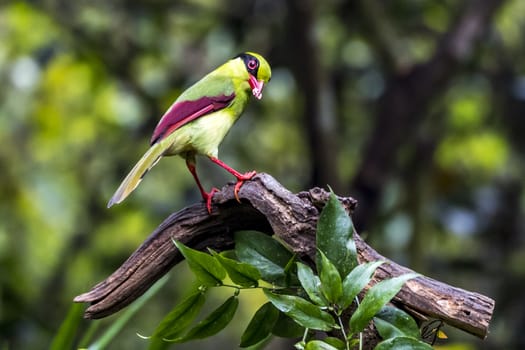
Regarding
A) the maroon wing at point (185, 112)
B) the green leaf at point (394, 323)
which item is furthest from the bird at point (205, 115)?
the green leaf at point (394, 323)

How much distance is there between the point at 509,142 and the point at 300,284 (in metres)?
3.57

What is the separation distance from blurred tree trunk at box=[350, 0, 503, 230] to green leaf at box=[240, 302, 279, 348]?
97.1 inches

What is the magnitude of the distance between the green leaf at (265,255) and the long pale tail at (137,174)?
31 centimetres

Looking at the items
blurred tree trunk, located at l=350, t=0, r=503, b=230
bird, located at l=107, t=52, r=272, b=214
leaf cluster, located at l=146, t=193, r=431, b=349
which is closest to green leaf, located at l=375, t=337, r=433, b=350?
leaf cluster, located at l=146, t=193, r=431, b=349

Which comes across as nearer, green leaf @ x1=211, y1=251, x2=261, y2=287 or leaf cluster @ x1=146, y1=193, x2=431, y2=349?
leaf cluster @ x1=146, y1=193, x2=431, y2=349

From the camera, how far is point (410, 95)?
3996 millimetres

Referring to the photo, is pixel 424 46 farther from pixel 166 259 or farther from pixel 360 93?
pixel 166 259

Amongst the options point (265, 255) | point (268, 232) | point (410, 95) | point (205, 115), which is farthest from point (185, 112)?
point (410, 95)

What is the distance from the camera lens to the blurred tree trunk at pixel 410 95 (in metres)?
3.96

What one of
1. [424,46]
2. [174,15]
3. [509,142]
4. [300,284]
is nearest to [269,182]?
[300,284]

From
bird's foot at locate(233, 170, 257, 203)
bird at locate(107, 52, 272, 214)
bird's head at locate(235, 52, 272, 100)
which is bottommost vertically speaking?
bird's foot at locate(233, 170, 257, 203)

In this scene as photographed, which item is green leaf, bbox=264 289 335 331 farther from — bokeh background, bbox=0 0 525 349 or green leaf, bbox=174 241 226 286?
bokeh background, bbox=0 0 525 349

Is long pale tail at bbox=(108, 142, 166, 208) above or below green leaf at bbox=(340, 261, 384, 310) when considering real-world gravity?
above

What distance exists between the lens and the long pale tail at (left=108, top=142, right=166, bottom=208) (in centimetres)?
175
